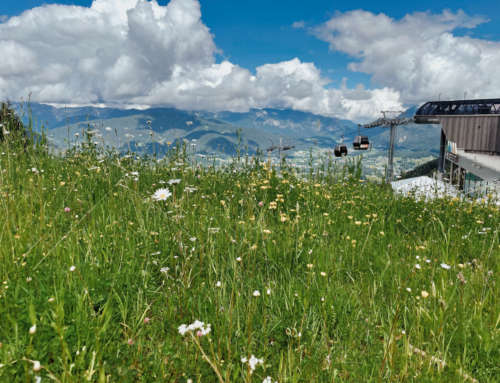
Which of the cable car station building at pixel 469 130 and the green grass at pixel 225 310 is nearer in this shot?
the green grass at pixel 225 310

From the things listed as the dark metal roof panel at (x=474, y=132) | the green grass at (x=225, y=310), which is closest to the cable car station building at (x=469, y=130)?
the dark metal roof panel at (x=474, y=132)

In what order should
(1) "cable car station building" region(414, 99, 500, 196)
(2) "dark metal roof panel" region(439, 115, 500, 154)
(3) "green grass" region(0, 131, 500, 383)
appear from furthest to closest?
(2) "dark metal roof panel" region(439, 115, 500, 154) → (1) "cable car station building" region(414, 99, 500, 196) → (3) "green grass" region(0, 131, 500, 383)

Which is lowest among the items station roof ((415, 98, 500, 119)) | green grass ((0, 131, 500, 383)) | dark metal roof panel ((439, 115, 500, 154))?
green grass ((0, 131, 500, 383))

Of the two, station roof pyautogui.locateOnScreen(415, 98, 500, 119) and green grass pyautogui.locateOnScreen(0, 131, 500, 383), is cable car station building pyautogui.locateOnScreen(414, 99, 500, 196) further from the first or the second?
green grass pyautogui.locateOnScreen(0, 131, 500, 383)

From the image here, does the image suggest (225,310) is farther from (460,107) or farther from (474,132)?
(460,107)

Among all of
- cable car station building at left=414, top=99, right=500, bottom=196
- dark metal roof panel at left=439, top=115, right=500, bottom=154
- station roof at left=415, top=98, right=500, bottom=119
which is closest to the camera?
cable car station building at left=414, top=99, right=500, bottom=196

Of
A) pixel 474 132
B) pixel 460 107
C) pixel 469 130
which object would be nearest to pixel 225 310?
pixel 474 132

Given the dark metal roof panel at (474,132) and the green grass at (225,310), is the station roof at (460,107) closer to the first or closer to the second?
the dark metal roof panel at (474,132)

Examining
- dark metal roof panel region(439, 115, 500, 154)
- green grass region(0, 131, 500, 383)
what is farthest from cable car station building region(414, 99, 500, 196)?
green grass region(0, 131, 500, 383)

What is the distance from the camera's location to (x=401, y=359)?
219 centimetres

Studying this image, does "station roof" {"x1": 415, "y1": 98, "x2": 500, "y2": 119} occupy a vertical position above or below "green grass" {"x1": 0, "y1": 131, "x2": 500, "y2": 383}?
above

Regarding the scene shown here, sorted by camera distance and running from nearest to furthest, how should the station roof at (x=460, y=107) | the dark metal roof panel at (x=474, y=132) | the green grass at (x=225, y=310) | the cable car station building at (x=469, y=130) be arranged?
1. the green grass at (x=225, y=310)
2. the cable car station building at (x=469, y=130)
3. the dark metal roof panel at (x=474, y=132)
4. the station roof at (x=460, y=107)

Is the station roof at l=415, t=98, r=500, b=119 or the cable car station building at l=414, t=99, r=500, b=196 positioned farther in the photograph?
the station roof at l=415, t=98, r=500, b=119

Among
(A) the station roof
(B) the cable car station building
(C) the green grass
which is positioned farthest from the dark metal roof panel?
(C) the green grass
